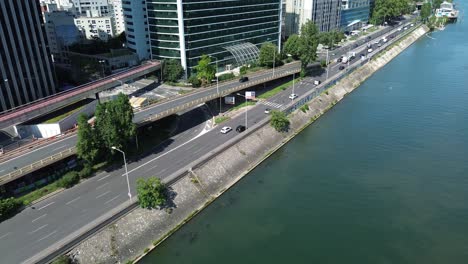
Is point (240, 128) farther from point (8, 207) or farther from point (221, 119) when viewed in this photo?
point (8, 207)

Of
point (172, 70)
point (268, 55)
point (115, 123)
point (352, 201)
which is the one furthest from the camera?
point (268, 55)

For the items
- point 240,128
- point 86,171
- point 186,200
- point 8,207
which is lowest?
point 186,200

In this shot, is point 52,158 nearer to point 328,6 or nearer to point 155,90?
point 155,90

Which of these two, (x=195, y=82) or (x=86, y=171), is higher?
(x=195, y=82)

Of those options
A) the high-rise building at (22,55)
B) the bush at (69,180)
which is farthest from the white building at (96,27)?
the bush at (69,180)

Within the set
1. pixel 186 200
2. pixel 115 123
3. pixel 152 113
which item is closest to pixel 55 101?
pixel 152 113

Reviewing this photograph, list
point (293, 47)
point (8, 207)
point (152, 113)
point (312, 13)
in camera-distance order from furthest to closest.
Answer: point (312, 13)
point (293, 47)
point (152, 113)
point (8, 207)
